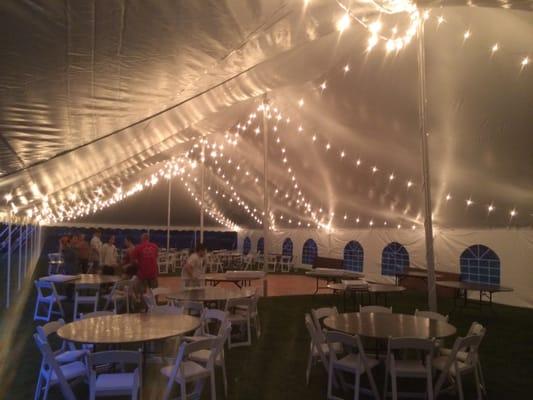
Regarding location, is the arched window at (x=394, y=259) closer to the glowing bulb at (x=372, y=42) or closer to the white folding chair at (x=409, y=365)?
the glowing bulb at (x=372, y=42)

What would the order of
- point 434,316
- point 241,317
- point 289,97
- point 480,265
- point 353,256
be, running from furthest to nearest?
point 353,256 → point 480,265 → point 289,97 → point 241,317 → point 434,316

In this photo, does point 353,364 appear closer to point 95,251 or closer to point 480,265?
point 480,265

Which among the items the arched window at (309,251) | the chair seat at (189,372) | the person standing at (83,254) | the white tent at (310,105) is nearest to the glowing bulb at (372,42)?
the white tent at (310,105)

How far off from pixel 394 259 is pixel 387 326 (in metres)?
9.39

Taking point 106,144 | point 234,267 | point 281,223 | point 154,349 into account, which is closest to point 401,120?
point 106,144

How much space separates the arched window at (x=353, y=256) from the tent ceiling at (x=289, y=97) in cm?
172

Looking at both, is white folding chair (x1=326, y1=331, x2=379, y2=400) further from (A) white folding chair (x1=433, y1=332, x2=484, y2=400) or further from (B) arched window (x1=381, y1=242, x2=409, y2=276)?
(B) arched window (x1=381, y1=242, x2=409, y2=276)

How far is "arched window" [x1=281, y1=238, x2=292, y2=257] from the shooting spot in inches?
754

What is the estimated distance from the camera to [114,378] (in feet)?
11.4

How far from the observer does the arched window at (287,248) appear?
19.2m

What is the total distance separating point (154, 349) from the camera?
227 inches


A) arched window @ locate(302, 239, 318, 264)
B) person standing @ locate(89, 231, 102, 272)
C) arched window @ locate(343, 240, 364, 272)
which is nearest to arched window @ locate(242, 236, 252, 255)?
arched window @ locate(302, 239, 318, 264)

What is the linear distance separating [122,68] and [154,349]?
451 cm

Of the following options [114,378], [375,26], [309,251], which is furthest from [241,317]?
[309,251]
